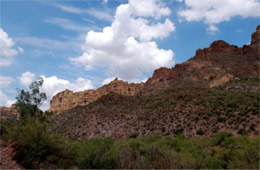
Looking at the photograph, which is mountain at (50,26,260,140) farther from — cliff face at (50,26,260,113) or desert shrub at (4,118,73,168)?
desert shrub at (4,118,73,168)

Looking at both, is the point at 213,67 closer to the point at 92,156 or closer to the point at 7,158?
the point at 92,156

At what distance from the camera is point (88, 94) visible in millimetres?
105500

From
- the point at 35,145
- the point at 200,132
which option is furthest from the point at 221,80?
the point at 35,145

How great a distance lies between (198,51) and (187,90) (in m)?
40.5

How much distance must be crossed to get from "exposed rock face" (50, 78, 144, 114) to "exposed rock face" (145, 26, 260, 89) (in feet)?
57.3

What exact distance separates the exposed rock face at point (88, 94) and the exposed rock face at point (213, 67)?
688 inches

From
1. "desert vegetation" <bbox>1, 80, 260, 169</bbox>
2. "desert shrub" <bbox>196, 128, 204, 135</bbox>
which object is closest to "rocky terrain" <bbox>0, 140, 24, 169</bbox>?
"desert vegetation" <bbox>1, 80, 260, 169</bbox>

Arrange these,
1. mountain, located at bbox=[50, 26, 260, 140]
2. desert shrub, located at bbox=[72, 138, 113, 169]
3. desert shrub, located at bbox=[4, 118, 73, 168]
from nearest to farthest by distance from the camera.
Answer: desert shrub, located at bbox=[4, 118, 73, 168] → desert shrub, located at bbox=[72, 138, 113, 169] → mountain, located at bbox=[50, 26, 260, 140]

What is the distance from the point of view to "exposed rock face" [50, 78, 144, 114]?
101438 mm

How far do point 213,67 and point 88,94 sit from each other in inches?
1811

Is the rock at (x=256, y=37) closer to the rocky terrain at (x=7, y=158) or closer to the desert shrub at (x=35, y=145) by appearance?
the desert shrub at (x=35, y=145)

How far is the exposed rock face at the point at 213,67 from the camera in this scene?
6594cm

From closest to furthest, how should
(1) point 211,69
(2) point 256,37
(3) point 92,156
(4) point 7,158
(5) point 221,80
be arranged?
(4) point 7,158, (3) point 92,156, (5) point 221,80, (1) point 211,69, (2) point 256,37

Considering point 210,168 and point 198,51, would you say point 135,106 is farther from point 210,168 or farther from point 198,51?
point 198,51
